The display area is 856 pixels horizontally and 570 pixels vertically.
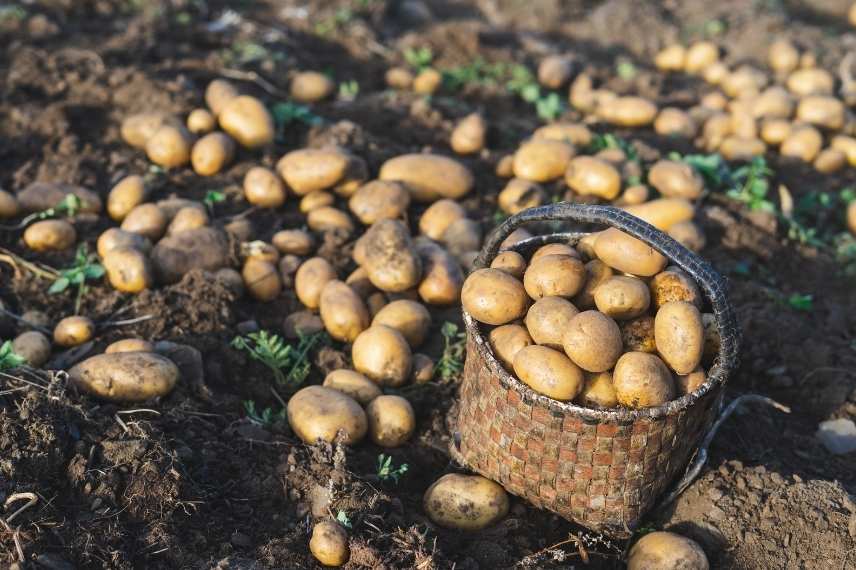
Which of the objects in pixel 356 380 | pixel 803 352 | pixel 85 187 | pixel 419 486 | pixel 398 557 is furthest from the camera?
pixel 85 187

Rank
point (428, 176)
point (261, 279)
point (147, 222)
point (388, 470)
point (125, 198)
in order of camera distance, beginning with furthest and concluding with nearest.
A: point (428, 176), point (125, 198), point (147, 222), point (261, 279), point (388, 470)

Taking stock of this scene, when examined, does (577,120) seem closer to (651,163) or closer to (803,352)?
(651,163)

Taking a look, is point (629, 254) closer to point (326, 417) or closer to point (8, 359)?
point (326, 417)

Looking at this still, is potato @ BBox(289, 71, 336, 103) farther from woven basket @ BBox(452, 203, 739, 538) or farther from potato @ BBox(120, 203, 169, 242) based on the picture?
woven basket @ BBox(452, 203, 739, 538)

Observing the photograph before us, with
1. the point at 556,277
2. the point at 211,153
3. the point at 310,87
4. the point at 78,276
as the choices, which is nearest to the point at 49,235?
the point at 78,276

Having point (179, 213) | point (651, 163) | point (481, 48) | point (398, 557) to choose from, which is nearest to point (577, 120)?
point (651, 163)

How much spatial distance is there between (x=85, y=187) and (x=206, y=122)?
0.79m

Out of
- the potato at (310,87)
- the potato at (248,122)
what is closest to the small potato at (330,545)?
the potato at (248,122)

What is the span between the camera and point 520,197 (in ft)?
15.9

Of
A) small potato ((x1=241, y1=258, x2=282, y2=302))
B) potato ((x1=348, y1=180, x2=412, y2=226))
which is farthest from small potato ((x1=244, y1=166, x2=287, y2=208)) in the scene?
small potato ((x1=241, y1=258, x2=282, y2=302))

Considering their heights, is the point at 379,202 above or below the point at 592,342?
below

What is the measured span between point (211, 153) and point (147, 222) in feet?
2.23

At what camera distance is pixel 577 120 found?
590 centimetres

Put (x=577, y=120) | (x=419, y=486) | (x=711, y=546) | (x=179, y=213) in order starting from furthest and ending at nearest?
(x=577, y=120), (x=179, y=213), (x=419, y=486), (x=711, y=546)
